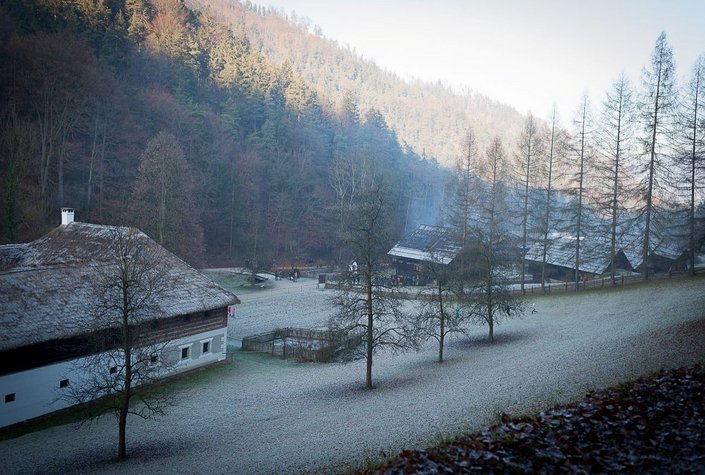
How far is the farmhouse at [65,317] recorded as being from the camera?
18766 mm

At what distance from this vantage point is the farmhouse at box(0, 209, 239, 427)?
18.8 m

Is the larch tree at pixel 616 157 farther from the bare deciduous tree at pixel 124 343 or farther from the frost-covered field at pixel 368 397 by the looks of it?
the bare deciduous tree at pixel 124 343

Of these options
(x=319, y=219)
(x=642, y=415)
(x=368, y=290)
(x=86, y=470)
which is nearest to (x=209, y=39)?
(x=319, y=219)

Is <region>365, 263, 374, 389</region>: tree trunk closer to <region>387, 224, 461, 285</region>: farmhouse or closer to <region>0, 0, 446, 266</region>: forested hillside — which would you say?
<region>0, 0, 446, 266</region>: forested hillside

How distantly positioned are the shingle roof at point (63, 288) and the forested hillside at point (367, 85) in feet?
312

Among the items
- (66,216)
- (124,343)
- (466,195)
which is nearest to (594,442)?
(124,343)

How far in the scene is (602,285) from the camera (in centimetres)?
3706

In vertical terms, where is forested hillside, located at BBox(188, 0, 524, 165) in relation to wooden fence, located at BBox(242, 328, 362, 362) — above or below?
above

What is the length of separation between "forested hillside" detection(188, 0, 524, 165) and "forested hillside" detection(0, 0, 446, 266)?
35.1 m

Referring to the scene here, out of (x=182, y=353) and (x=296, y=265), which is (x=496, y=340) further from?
(x=296, y=265)

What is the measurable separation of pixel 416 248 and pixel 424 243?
3.53 feet

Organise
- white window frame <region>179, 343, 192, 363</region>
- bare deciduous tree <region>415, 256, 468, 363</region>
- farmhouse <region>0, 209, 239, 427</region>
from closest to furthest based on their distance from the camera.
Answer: farmhouse <region>0, 209, 239, 427</region>
bare deciduous tree <region>415, 256, 468, 363</region>
white window frame <region>179, 343, 192, 363</region>

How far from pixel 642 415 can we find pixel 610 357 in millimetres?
9577

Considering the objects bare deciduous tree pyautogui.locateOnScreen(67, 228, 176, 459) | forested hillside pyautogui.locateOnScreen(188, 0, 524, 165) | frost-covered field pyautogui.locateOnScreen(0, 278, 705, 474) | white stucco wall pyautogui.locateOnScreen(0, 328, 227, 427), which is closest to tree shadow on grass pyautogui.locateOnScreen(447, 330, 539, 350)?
frost-covered field pyautogui.locateOnScreen(0, 278, 705, 474)
